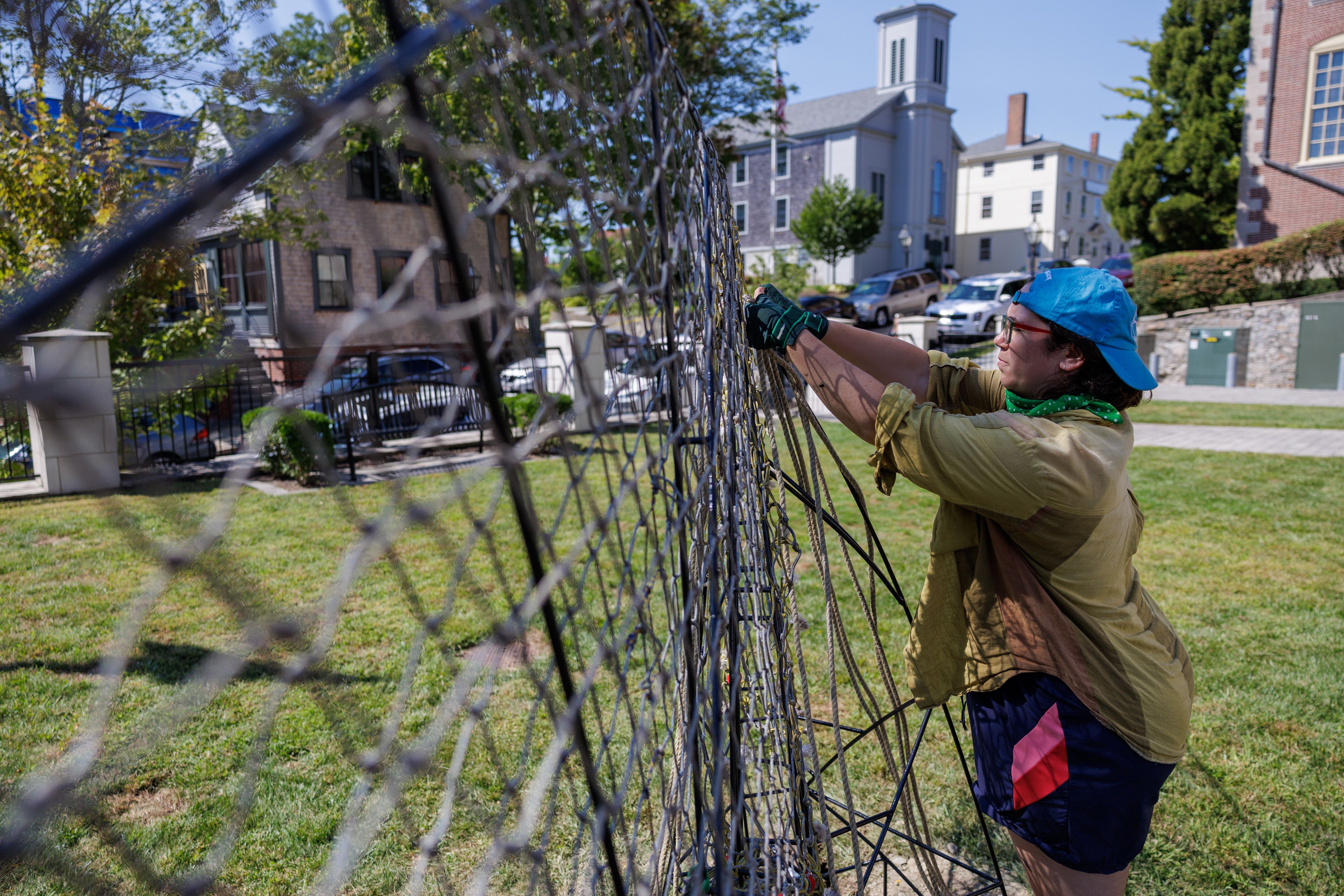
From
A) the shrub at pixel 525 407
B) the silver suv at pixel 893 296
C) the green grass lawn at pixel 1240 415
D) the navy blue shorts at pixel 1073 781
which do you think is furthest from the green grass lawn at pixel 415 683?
the silver suv at pixel 893 296

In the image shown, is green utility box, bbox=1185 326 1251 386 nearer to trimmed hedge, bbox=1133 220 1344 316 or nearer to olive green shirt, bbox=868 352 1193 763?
trimmed hedge, bbox=1133 220 1344 316

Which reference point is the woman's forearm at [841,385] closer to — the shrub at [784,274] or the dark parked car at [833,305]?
the shrub at [784,274]

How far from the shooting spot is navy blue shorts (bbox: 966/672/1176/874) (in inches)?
72.7

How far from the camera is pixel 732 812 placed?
1481 millimetres

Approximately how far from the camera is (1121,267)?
32.3m

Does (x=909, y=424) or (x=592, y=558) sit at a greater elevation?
(x=909, y=424)

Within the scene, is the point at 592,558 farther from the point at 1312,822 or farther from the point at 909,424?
the point at 1312,822

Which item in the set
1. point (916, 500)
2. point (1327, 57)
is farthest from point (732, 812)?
point (1327, 57)

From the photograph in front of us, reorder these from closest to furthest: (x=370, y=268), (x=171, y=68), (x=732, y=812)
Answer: (x=171, y=68) < (x=370, y=268) < (x=732, y=812)

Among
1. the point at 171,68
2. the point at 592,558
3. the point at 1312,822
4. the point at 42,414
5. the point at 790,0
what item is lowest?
the point at 1312,822

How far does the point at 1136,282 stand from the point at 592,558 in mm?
22314

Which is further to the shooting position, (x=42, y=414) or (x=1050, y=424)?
(x=1050, y=424)

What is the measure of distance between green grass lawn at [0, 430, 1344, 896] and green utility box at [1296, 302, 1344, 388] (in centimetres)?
1111

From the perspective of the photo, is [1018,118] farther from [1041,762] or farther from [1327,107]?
[1041,762]
